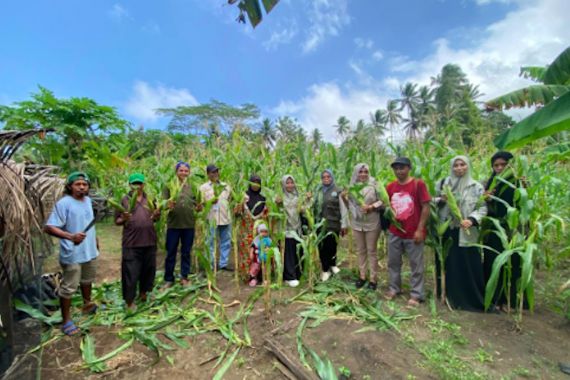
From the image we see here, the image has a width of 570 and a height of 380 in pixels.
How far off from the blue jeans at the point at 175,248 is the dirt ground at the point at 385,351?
3.13 feet

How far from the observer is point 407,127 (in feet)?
13.7

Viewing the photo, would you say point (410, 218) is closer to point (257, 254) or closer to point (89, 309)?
point (257, 254)

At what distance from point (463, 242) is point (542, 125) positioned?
1.33 m

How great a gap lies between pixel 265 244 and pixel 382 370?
1.63m

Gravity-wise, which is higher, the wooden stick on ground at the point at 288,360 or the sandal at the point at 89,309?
the sandal at the point at 89,309

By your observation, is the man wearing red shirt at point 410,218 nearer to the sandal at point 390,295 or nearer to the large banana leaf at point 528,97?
the sandal at point 390,295

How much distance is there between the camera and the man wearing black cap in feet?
12.1

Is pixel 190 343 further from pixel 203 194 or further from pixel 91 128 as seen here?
pixel 91 128

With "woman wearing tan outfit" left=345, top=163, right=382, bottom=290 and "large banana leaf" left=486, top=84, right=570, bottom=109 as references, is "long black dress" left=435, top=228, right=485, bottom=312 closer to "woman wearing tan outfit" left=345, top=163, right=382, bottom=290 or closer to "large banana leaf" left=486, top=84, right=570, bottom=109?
"woman wearing tan outfit" left=345, top=163, right=382, bottom=290

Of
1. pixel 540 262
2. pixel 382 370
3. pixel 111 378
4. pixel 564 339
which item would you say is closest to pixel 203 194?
pixel 111 378

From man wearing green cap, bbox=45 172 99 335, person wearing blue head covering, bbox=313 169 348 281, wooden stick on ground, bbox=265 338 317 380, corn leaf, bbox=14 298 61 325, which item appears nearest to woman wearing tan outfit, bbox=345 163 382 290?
person wearing blue head covering, bbox=313 169 348 281

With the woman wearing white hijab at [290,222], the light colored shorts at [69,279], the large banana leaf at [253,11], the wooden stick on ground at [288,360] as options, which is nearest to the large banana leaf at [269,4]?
the large banana leaf at [253,11]

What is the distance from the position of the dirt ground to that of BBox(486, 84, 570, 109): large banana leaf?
4.69m

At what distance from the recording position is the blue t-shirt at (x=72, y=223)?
8.62 feet
